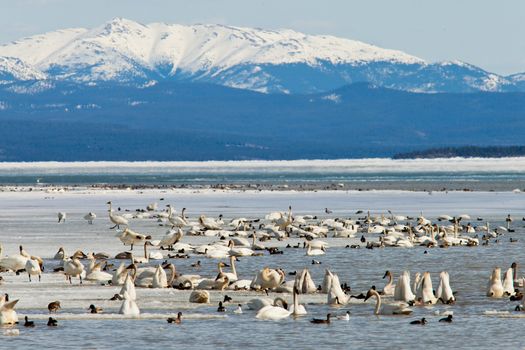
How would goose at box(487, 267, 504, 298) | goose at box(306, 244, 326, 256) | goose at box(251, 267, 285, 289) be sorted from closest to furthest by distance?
goose at box(487, 267, 504, 298)
goose at box(251, 267, 285, 289)
goose at box(306, 244, 326, 256)

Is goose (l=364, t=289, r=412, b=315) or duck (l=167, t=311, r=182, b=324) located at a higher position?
goose (l=364, t=289, r=412, b=315)

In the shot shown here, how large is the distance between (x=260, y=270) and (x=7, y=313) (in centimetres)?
837

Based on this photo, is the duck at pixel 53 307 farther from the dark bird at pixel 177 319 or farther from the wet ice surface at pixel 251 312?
the dark bird at pixel 177 319

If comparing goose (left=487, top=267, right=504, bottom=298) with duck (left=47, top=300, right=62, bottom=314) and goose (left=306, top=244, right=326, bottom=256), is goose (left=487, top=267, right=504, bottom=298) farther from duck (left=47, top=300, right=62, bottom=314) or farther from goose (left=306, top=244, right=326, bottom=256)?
goose (left=306, top=244, right=326, bottom=256)

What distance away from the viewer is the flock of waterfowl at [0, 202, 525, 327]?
824 inches

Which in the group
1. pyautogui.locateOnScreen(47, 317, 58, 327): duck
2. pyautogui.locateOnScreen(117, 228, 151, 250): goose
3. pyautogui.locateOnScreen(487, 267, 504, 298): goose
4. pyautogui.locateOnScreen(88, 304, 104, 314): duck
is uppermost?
pyautogui.locateOnScreen(117, 228, 151, 250): goose

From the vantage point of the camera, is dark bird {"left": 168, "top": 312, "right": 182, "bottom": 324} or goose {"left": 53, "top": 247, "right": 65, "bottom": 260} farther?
goose {"left": 53, "top": 247, "right": 65, "bottom": 260}

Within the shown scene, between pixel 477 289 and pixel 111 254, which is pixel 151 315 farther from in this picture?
pixel 111 254

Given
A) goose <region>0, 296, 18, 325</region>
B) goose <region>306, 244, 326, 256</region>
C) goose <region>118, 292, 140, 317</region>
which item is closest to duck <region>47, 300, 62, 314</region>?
goose <region>118, 292, 140, 317</region>

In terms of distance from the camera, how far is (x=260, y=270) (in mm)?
26859

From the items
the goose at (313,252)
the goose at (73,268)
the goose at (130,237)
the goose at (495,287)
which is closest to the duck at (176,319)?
the goose at (73,268)

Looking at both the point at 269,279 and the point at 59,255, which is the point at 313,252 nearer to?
the point at 59,255

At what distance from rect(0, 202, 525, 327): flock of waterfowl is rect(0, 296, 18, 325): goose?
0.05 feet

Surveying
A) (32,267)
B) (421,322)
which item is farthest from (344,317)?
(32,267)
